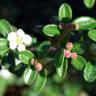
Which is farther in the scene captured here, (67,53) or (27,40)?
(27,40)

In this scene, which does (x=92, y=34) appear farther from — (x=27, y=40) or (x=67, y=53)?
(x=27, y=40)

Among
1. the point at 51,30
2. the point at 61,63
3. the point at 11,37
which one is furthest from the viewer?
the point at 11,37

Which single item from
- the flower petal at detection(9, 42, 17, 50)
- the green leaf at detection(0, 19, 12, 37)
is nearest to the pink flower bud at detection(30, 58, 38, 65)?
the flower petal at detection(9, 42, 17, 50)

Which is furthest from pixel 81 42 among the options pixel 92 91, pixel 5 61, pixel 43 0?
pixel 43 0

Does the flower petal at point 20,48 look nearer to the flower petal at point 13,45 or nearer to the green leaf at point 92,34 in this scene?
the flower petal at point 13,45

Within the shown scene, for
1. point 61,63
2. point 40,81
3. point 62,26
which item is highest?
point 62,26

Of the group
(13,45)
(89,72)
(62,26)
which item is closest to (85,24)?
(62,26)

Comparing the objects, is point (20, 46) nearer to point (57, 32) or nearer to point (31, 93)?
point (57, 32)
